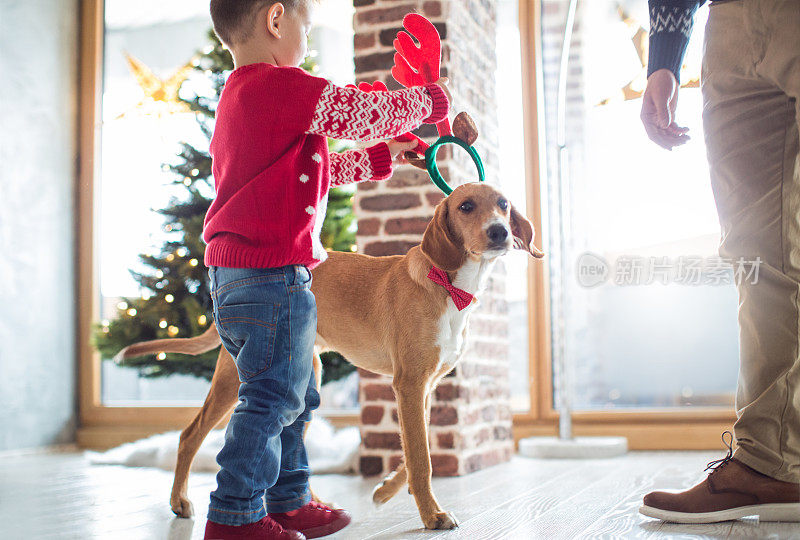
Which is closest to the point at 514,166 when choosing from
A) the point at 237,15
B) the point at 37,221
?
the point at 237,15

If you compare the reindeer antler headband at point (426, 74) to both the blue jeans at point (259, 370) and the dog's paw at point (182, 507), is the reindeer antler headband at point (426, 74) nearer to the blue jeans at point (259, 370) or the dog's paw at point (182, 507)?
the blue jeans at point (259, 370)

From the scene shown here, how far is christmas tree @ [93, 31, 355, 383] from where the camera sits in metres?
3.30

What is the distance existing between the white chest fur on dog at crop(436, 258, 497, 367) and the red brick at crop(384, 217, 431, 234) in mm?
873

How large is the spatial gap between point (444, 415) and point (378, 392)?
256 mm

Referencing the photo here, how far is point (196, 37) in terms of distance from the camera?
14.3 ft

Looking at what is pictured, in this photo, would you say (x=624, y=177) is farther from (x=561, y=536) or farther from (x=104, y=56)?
(x=104, y=56)

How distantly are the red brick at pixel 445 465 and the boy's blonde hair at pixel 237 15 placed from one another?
5.32 ft

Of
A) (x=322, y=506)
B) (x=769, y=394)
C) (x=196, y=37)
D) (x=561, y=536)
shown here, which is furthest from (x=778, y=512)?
(x=196, y=37)

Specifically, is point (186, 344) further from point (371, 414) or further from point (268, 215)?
point (371, 414)

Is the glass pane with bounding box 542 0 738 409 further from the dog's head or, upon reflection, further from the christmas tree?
the dog's head

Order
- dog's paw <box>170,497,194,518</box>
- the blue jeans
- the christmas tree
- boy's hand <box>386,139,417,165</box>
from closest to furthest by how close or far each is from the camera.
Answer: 1. the blue jeans
2. boy's hand <box>386,139,417,165</box>
3. dog's paw <box>170,497,194,518</box>
4. the christmas tree

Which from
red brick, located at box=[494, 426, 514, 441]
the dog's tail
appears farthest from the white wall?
red brick, located at box=[494, 426, 514, 441]

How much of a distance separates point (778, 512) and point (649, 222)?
84.7 inches

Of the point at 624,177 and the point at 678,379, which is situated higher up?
the point at 624,177
